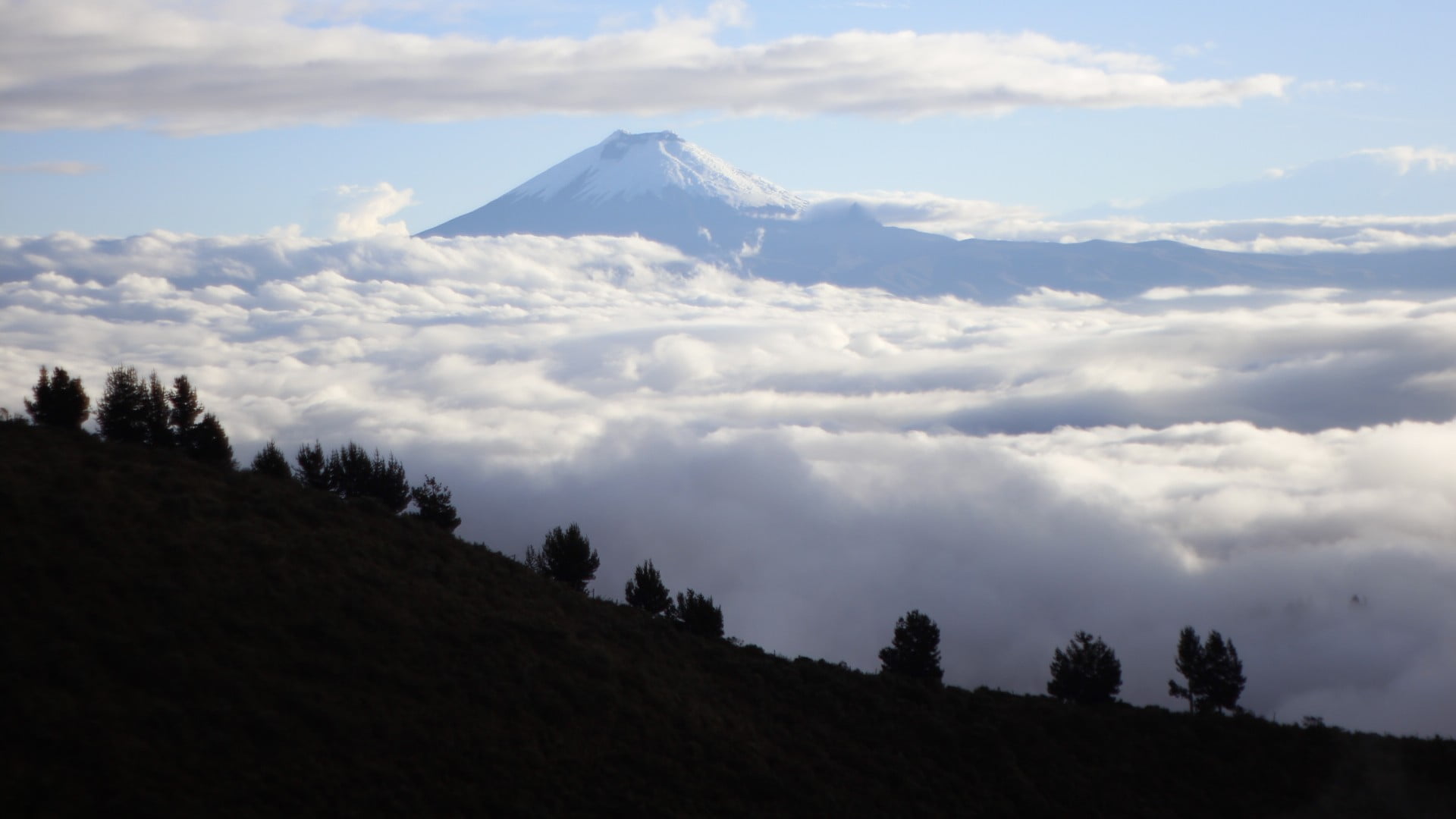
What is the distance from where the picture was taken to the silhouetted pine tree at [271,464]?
54.8m

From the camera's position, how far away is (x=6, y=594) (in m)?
29.2

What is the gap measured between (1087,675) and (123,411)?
56.3 m

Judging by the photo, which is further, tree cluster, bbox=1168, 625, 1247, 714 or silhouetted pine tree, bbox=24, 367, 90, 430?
tree cluster, bbox=1168, 625, 1247, 714

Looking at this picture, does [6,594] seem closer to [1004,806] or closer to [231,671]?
[231,671]

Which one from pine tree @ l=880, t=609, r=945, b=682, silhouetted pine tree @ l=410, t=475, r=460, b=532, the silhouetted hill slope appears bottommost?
the silhouetted hill slope

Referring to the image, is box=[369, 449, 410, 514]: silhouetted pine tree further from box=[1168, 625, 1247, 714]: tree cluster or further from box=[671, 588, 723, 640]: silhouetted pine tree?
box=[1168, 625, 1247, 714]: tree cluster

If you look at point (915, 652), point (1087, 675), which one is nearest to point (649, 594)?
point (915, 652)

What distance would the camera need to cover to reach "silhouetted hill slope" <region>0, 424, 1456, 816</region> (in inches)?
1003

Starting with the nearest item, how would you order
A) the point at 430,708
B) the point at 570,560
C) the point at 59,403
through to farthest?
the point at 430,708 < the point at 59,403 < the point at 570,560

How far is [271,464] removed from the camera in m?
55.6

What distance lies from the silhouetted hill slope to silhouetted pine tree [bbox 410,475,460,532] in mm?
11798

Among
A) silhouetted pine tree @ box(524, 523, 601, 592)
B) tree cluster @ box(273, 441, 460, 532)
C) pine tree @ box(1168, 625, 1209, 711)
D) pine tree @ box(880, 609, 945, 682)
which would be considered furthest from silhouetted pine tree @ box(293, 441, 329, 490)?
pine tree @ box(1168, 625, 1209, 711)

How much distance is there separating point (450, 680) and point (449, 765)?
4897mm

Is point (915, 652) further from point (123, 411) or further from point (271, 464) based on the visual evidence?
point (123, 411)
